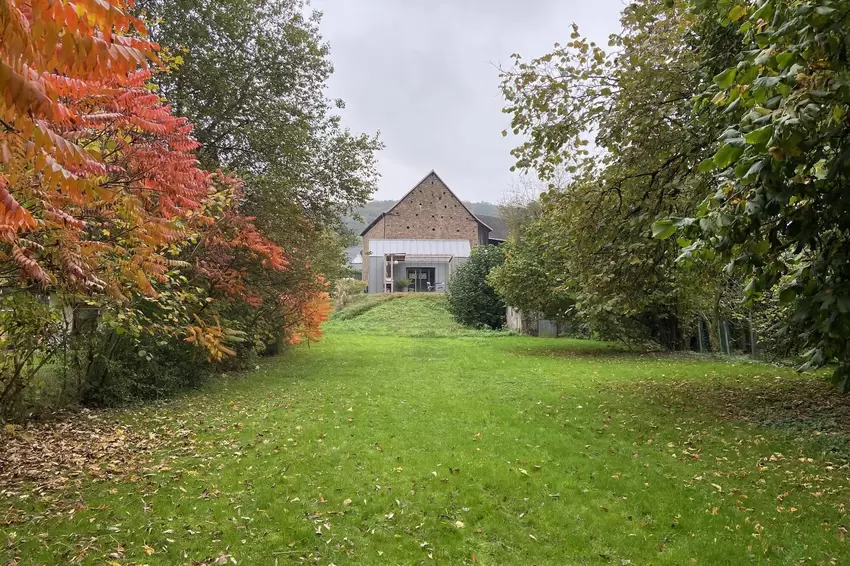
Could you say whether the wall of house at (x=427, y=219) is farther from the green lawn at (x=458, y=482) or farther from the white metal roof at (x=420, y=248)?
the green lawn at (x=458, y=482)

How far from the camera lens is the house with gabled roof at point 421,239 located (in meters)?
41.7

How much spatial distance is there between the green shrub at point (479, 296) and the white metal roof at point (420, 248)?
11.4m

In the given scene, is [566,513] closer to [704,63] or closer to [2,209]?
[2,209]

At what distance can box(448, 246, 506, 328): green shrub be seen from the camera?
29594 millimetres

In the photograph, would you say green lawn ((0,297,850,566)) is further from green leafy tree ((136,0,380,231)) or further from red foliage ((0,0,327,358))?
green leafy tree ((136,0,380,231))

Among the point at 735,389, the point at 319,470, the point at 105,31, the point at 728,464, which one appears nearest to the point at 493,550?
the point at 319,470

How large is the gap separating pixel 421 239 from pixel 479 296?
47.5ft

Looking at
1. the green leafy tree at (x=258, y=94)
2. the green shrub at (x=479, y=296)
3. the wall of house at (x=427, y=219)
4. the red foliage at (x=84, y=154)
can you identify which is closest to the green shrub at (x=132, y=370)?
the red foliage at (x=84, y=154)

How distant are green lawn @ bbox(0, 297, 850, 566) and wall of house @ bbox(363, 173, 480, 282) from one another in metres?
33.3

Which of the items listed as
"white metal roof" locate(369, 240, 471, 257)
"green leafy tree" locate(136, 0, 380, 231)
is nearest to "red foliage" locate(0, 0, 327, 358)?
"green leafy tree" locate(136, 0, 380, 231)

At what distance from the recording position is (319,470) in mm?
5449

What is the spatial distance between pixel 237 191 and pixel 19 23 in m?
9.17

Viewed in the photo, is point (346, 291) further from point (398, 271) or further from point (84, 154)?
point (84, 154)

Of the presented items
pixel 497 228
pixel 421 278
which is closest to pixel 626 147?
pixel 421 278
